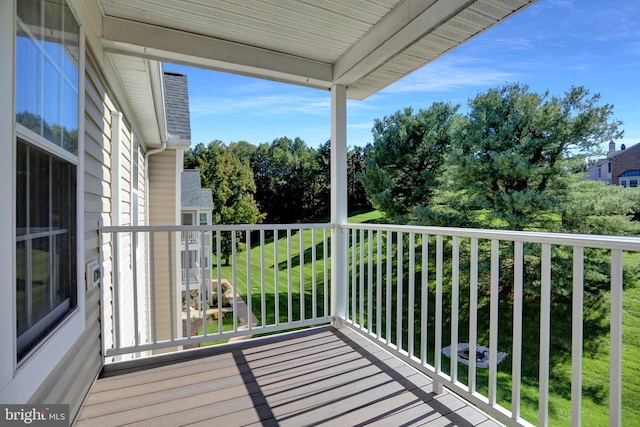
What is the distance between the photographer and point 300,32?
2.66 meters

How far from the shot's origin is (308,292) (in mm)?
13430

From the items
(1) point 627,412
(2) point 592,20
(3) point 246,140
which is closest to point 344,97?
(1) point 627,412

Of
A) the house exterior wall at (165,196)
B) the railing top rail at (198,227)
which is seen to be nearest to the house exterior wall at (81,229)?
the railing top rail at (198,227)

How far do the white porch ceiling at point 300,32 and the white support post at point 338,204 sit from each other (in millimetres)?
263

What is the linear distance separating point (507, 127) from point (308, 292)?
866cm

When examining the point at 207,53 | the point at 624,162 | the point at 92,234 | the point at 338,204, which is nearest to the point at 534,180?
the point at 624,162

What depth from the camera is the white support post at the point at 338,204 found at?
3.30m

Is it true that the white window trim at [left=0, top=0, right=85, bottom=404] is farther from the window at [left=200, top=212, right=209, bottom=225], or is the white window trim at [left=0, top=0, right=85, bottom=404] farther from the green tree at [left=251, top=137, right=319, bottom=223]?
the green tree at [left=251, top=137, right=319, bottom=223]

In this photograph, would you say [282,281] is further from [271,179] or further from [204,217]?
[271,179]

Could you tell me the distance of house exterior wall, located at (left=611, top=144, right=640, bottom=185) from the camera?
27.0ft

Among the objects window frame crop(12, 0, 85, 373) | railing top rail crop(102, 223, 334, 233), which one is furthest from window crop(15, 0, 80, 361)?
railing top rail crop(102, 223, 334, 233)

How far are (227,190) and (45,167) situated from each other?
15.4m

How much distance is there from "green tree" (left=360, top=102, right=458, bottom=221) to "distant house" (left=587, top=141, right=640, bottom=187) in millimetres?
4316

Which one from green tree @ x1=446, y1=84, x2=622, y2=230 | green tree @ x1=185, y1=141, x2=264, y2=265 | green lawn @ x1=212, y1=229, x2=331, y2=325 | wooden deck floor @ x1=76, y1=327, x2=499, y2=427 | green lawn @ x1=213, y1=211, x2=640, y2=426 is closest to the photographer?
wooden deck floor @ x1=76, y1=327, x2=499, y2=427
